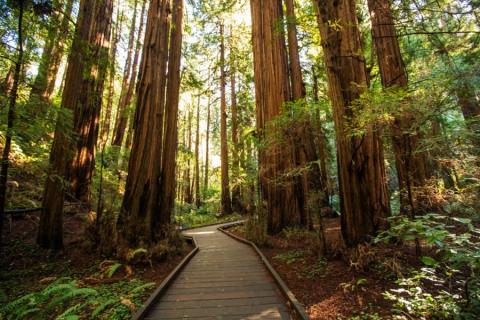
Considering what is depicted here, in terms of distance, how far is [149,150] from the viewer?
6.02 m

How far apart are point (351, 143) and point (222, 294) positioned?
3.00 metres

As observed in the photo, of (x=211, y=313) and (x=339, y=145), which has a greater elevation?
(x=339, y=145)

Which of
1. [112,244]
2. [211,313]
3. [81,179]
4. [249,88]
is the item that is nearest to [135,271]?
[112,244]

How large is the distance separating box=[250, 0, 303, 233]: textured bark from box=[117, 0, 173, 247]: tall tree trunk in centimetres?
281

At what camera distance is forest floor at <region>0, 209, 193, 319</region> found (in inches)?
137

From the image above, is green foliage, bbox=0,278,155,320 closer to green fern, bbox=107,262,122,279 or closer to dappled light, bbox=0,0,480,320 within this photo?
dappled light, bbox=0,0,480,320

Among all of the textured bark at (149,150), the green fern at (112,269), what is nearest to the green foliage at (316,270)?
the green fern at (112,269)

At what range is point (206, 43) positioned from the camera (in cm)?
1523

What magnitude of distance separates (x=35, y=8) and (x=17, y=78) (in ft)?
4.41

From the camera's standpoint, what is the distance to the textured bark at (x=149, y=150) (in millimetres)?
5570

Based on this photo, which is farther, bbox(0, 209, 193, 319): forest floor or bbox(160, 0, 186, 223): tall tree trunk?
bbox(160, 0, 186, 223): tall tree trunk

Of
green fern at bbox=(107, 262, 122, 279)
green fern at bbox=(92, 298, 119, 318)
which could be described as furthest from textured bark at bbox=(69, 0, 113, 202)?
green fern at bbox=(92, 298, 119, 318)

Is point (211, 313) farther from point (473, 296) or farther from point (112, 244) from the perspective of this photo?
point (112, 244)

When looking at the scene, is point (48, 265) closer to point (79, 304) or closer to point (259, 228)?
point (79, 304)
